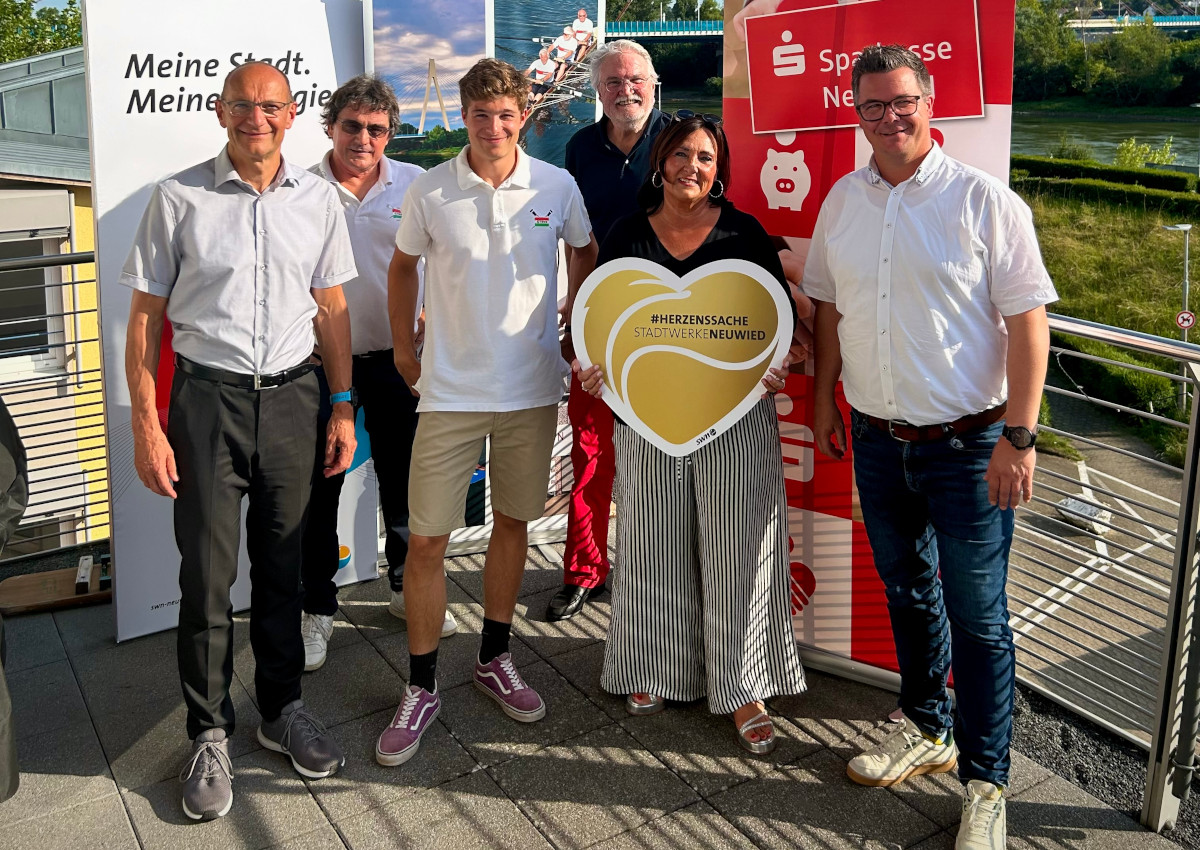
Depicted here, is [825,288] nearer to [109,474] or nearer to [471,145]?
[471,145]

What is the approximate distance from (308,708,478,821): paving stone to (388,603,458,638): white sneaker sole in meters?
0.59

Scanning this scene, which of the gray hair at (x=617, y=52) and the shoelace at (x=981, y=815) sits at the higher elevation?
the gray hair at (x=617, y=52)

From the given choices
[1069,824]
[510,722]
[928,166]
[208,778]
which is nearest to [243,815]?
[208,778]

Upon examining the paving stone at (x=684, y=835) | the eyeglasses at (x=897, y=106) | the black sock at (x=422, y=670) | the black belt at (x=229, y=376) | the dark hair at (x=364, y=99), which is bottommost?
the paving stone at (x=684, y=835)

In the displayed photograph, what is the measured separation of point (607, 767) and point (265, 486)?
3.98 feet

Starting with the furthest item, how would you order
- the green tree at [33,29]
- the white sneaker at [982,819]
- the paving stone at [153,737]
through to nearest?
the green tree at [33,29] → the paving stone at [153,737] → the white sneaker at [982,819]

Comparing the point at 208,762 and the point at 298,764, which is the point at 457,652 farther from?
the point at 208,762

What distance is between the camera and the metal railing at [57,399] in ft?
13.2

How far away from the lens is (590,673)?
3568 millimetres

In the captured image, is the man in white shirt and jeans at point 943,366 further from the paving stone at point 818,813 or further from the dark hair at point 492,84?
the dark hair at point 492,84

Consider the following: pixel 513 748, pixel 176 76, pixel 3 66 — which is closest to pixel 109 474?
pixel 176 76

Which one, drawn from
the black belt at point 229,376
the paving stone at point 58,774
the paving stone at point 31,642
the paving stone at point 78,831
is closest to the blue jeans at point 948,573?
the black belt at point 229,376

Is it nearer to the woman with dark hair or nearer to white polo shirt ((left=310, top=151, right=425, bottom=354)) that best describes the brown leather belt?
the woman with dark hair

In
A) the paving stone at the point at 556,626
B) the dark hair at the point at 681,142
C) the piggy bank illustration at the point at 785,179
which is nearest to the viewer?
the dark hair at the point at 681,142
